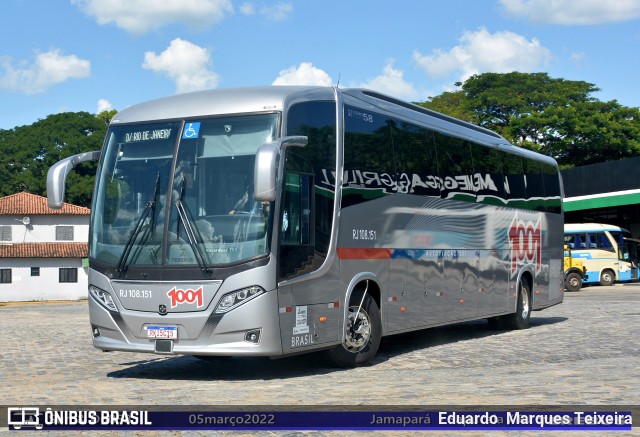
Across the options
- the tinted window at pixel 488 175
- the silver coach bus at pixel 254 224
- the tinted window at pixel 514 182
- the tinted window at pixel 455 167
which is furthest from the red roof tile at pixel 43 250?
the silver coach bus at pixel 254 224

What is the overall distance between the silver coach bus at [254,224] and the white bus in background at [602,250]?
31663 millimetres

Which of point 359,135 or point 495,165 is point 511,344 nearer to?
point 495,165

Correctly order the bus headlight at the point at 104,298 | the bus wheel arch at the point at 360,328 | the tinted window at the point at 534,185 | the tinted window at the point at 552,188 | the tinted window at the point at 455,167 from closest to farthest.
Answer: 1. the bus headlight at the point at 104,298
2. the bus wheel arch at the point at 360,328
3. the tinted window at the point at 455,167
4. the tinted window at the point at 534,185
5. the tinted window at the point at 552,188

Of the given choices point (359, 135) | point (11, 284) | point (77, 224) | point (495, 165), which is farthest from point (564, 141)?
point (359, 135)

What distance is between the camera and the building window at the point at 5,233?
7119 centimetres

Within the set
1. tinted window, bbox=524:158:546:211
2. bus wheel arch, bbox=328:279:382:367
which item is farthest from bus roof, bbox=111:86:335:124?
tinted window, bbox=524:158:546:211

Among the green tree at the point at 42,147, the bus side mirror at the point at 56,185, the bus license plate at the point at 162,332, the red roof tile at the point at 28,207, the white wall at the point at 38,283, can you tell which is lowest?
the white wall at the point at 38,283

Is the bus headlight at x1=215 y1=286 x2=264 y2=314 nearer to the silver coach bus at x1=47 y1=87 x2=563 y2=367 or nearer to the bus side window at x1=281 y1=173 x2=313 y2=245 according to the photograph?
the silver coach bus at x1=47 y1=87 x2=563 y2=367

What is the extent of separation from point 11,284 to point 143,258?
6240cm

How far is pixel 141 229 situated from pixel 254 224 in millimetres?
Answer: 1447

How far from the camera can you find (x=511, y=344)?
1571cm

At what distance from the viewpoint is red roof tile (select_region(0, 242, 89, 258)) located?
228 feet

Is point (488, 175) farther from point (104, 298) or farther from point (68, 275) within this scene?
point (68, 275)

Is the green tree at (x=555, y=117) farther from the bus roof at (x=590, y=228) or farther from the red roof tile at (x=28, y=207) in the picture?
the red roof tile at (x=28, y=207)
